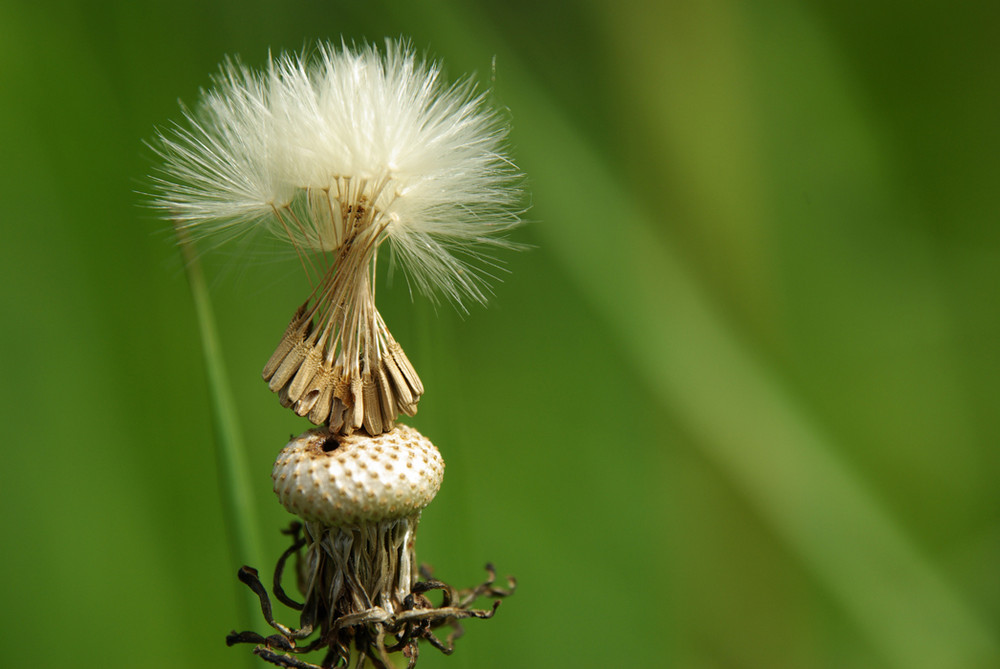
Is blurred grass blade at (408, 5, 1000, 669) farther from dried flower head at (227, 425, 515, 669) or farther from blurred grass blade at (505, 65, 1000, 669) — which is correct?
dried flower head at (227, 425, 515, 669)

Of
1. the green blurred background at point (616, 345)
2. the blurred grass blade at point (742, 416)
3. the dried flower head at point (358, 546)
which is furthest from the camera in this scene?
the blurred grass blade at point (742, 416)

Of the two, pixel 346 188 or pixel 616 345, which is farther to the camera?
pixel 616 345

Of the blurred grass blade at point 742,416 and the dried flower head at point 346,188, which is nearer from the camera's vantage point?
the dried flower head at point 346,188

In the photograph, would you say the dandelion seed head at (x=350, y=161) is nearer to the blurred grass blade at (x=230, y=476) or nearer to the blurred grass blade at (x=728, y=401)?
the blurred grass blade at (x=230, y=476)

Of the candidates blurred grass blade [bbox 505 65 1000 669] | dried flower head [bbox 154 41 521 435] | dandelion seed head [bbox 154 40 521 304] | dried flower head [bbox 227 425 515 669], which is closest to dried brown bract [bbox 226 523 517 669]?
dried flower head [bbox 227 425 515 669]

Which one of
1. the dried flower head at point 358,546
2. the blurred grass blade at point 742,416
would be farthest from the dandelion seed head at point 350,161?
the blurred grass blade at point 742,416

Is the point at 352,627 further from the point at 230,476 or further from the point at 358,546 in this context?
the point at 230,476

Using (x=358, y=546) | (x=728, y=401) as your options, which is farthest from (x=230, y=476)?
(x=728, y=401)
